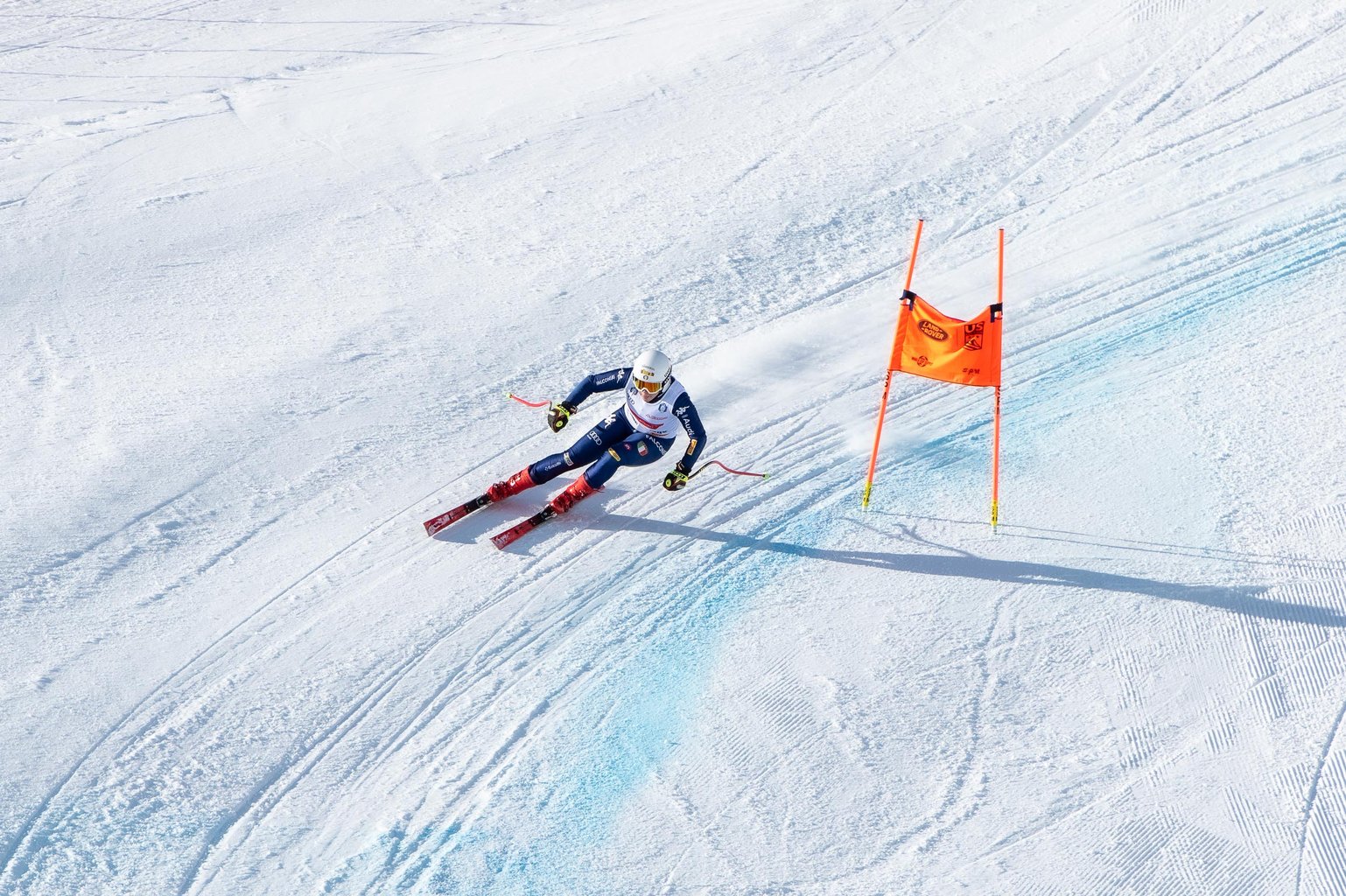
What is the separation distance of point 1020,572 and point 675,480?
8.22 feet

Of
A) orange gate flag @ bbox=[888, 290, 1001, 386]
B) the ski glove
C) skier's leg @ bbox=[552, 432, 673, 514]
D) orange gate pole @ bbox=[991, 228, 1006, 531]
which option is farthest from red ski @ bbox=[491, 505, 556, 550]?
orange gate pole @ bbox=[991, 228, 1006, 531]

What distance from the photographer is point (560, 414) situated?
9141 millimetres

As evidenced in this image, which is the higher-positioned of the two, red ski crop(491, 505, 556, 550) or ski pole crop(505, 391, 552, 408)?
ski pole crop(505, 391, 552, 408)

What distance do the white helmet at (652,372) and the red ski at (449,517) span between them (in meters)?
1.52

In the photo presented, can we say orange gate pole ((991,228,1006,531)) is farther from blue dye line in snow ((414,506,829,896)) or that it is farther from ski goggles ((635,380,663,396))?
ski goggles ((635,380,663,396))

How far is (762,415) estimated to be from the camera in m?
10.1

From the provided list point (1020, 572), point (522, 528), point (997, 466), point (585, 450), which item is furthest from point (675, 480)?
point (1020, 572)

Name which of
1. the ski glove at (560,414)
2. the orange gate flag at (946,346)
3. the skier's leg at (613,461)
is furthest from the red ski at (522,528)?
the orange gate flag at (946,346)

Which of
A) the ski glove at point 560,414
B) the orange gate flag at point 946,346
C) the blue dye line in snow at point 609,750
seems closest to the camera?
the blue dye line in snow at point 609,750

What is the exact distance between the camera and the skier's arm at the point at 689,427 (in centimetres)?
882

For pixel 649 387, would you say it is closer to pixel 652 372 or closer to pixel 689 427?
pixel 652 372

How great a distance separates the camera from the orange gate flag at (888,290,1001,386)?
8.58m

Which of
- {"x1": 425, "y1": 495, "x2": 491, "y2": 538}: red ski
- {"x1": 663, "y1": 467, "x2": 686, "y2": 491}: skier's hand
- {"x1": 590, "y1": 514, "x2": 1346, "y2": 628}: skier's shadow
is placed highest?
{"x1": 425, "y1": 495, "x2": 491, "y2": 538}: red ski

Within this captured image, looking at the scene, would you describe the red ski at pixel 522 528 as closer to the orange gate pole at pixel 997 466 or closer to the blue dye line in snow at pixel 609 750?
the blue dye line in snow at pixel 609 750
